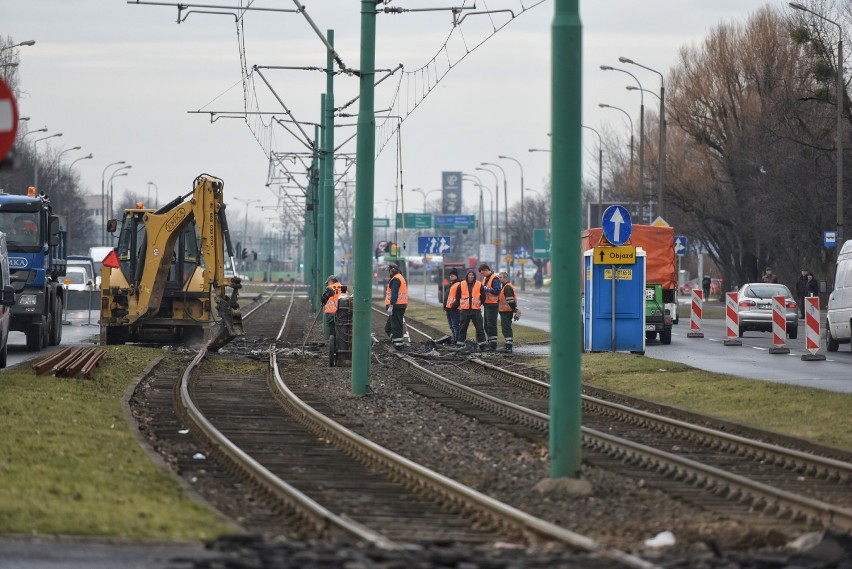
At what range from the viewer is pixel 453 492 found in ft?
36.0

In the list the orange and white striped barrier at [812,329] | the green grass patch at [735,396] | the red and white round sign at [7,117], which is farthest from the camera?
the orange and white striped barrier at [812,329]

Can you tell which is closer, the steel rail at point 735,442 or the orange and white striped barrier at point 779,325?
the steel rail at point 735,442

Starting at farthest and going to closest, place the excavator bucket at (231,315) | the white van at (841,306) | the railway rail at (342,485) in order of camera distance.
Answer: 1. the white van at (841,306)
2. the excavator bucket at (231,315)
3. the railway rail at (342,485)

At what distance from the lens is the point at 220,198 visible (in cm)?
3080

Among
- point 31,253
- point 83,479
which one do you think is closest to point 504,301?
point 31,253

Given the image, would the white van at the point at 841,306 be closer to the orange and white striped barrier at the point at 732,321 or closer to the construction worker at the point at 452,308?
the orange and white striped barrier at the point at 732,321

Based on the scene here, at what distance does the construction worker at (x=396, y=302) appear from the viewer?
32719 mm

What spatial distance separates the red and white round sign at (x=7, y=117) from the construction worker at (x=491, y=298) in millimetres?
23930

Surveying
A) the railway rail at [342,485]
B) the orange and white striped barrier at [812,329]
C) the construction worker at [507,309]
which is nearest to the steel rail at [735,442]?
the railway rail at [342,485]

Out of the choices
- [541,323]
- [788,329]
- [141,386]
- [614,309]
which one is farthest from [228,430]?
[541,323]

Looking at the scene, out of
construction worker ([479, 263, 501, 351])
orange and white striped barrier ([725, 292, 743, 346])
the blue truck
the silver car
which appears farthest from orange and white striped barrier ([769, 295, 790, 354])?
the blue truck

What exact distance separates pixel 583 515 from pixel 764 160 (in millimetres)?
50938

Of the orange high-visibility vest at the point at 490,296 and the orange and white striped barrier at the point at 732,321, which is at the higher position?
the orange high-visibility vest at the point at 490,296

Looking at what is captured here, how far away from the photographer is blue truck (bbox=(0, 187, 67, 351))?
3075cm
